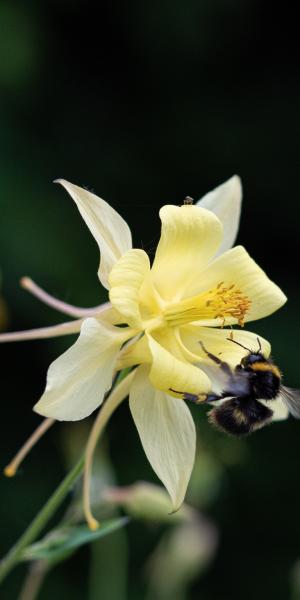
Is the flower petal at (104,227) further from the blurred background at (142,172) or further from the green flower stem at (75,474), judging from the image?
the blurred background at (142,172)

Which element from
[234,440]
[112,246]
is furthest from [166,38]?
[112,246]

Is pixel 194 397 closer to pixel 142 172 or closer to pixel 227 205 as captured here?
pixel 227 205

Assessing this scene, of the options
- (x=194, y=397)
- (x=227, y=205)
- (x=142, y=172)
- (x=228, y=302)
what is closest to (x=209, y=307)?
(x=228, y=302)

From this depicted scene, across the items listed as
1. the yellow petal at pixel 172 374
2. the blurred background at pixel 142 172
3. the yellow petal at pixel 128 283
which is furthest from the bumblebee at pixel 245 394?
the blurred background at pixel 142 172

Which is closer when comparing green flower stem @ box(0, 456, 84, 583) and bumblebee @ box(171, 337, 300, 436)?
green flower stem @ box(0, 456, 84, 583)

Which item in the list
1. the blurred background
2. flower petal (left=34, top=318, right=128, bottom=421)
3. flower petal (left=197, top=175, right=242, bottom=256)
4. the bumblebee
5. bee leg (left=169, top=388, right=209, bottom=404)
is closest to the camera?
flower petal (left=34, top=318, right=128, bottom=421)

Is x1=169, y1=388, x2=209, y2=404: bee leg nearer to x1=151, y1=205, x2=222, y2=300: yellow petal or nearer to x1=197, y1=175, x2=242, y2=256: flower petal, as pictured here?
x1=151, y1=205, x2=222, y2=300: yellow petal

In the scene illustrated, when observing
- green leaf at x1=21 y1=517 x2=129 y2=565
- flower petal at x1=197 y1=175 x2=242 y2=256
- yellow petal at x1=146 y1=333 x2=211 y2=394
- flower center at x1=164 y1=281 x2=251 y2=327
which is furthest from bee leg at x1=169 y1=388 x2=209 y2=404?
flower petal at x1=197 y1=175 x2=242 y2=256
